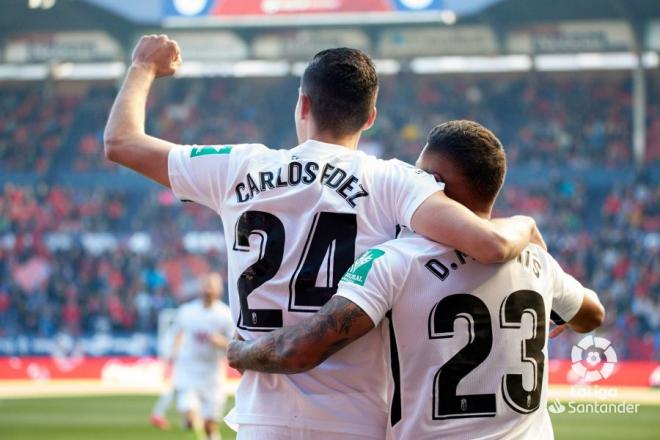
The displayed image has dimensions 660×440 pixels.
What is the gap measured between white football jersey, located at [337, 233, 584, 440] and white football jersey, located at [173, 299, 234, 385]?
33.9 ft

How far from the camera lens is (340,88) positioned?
329 cm

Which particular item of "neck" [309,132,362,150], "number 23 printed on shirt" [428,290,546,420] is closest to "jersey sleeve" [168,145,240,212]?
"neck" [309,132,362,150]

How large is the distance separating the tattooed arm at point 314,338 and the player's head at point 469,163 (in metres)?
0.52

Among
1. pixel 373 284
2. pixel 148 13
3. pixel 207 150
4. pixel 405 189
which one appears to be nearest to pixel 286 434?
pixel 373 284

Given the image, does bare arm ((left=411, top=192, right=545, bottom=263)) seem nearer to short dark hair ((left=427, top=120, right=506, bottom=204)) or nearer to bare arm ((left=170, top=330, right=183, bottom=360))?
short dark hair ((left=427, top=120, right=506, bottom=204))

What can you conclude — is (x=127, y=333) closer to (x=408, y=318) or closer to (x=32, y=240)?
(x=32, y=240)

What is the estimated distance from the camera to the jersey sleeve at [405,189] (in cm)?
312

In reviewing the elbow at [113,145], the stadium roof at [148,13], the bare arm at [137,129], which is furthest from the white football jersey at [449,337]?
the stadium roof at [148,13]

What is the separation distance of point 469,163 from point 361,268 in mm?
486

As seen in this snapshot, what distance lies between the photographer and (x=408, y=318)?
3.06 metres

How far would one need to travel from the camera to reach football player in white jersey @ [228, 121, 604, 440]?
9.91 feet

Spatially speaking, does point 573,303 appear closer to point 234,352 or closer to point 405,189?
point 405,189

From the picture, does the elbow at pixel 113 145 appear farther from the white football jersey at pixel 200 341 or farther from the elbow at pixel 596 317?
the white football jersey at pixel 200 341

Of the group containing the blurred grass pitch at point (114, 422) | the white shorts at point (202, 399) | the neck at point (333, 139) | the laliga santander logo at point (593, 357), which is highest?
the neck at point (333, 139)
